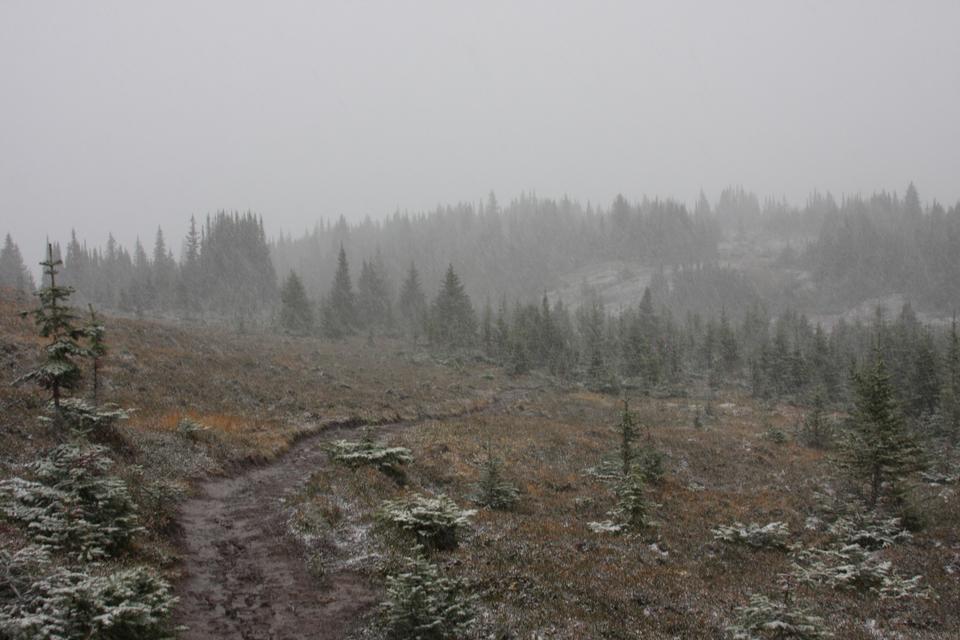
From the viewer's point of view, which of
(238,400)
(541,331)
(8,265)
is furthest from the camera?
(8,265)

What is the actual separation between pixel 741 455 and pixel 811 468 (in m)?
3.89

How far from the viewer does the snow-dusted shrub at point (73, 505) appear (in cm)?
955

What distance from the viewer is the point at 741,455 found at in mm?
34406

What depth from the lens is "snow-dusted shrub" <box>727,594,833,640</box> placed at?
828 centimetres

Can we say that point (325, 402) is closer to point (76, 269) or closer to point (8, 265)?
point (8, 265)

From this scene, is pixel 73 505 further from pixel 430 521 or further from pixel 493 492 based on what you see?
pixel 493 492

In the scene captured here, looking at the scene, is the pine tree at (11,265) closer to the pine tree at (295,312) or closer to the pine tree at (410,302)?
the pine tree at (295,312)

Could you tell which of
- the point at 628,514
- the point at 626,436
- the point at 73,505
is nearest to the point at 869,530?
the point at 626,436

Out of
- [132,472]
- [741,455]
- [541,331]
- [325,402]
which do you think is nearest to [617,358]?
[541,331]

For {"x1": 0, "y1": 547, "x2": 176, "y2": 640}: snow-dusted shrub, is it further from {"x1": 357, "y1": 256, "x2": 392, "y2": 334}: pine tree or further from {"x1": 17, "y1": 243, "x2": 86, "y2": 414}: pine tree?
{"x1": 357, "y1": 256, "x2": 392, "y2": 334}: pine tree

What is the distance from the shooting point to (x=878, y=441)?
21.2 metres

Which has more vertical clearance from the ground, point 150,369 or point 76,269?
point 76,269

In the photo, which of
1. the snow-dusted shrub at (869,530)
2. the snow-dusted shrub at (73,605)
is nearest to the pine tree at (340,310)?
the snow-dusted shrub at (869,530)

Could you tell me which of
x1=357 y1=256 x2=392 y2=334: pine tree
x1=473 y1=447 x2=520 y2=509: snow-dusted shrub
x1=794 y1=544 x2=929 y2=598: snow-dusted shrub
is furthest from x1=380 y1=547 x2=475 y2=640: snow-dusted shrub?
x1=357 y1=256 x2=392 y2=334: pine tree
